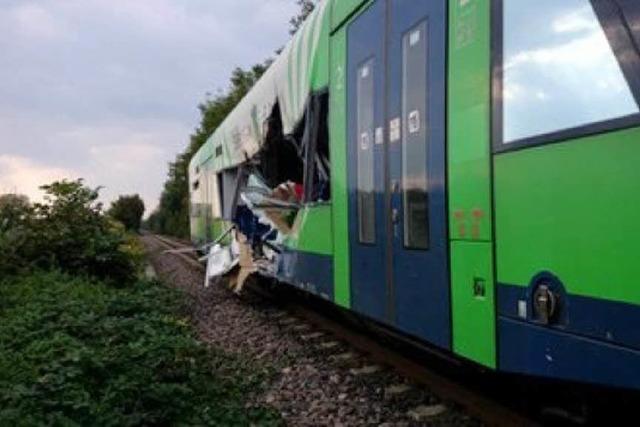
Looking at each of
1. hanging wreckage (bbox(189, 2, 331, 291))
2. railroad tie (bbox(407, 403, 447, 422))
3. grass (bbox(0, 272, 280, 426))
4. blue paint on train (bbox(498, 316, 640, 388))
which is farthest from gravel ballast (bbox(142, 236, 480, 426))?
blue paint on train (bbox(498, 316, 640, 388))

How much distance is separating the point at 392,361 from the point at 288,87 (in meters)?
3.65

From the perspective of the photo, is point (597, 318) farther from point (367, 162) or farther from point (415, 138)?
point (367, 162)

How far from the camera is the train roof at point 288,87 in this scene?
8617 millimetres

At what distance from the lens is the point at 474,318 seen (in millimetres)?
4836

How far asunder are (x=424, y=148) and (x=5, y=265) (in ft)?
30.5

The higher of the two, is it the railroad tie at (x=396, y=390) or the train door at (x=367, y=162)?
the train door at (x=367, y=162)

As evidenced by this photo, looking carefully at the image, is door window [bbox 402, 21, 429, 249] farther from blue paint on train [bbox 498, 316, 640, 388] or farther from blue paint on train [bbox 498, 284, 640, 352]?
blue paint on train [bbox 498, 284, 640, 352]

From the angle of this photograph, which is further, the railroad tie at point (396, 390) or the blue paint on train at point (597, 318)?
the railroad tie at point (396, 390)

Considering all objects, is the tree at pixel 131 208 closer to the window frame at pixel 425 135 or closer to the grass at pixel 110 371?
the grass at pixel 110 371

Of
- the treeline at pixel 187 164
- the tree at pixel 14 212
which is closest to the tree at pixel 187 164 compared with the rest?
the treeline at pixel 187 164

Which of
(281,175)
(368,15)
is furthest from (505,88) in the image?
(281,175)

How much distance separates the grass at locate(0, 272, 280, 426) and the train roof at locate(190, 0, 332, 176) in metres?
2.71

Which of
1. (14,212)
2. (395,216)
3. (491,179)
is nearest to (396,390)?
(395,216)

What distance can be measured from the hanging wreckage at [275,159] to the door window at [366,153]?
1.31m
